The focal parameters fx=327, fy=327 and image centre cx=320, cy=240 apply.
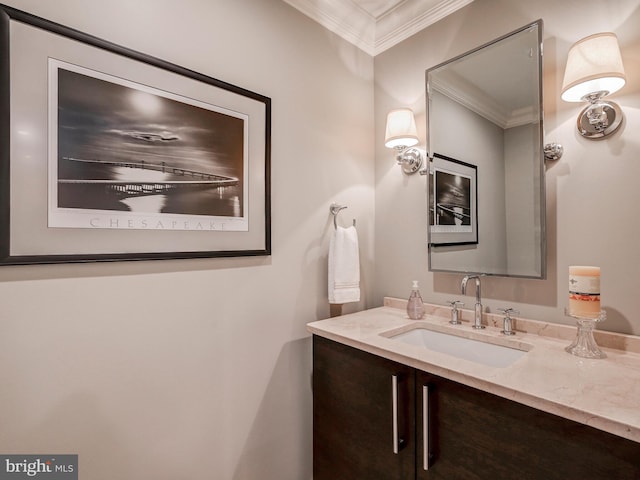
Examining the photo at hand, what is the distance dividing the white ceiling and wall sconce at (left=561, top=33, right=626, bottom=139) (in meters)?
0.69

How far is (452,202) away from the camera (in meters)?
1.59

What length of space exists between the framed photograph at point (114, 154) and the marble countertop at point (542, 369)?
2.12ft

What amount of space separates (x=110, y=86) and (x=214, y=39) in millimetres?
477

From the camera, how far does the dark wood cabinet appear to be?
78 cm

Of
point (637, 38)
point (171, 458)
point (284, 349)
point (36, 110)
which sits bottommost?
point (171, 458)

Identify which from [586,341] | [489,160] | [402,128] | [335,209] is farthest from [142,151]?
[586,341]

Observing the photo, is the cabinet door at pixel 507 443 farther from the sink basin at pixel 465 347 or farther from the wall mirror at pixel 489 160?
the wall mirror at pixel 489 160

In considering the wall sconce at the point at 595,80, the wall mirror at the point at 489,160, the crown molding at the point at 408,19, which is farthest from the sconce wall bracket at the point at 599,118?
the crown molding at the point at 408,19

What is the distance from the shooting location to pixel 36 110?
94 cm

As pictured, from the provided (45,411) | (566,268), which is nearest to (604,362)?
(566,268)

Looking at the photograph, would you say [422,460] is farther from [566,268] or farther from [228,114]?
[228,114]

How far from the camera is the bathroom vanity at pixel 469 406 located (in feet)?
2.54

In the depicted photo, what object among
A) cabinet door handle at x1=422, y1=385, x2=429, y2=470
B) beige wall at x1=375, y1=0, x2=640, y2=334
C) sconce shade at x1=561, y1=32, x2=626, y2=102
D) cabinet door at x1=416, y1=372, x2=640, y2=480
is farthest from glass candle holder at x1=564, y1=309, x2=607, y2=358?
sconce shade at x1=561, y1=32, x2=626, y2=102

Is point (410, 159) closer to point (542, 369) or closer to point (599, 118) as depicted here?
point (599, 118)
